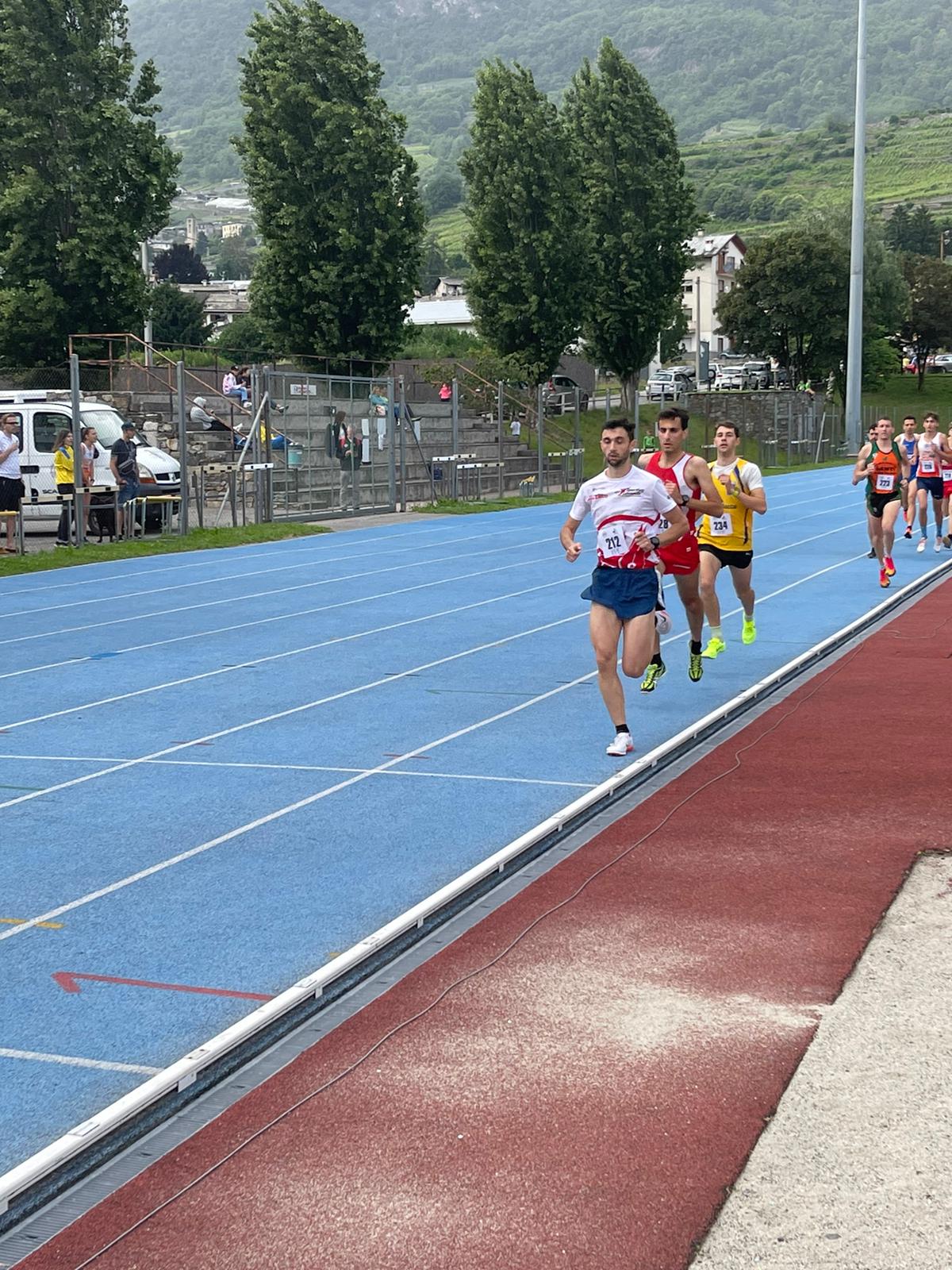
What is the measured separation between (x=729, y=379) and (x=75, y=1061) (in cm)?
9173

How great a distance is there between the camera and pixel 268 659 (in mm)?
13305

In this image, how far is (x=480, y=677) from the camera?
12281 mm

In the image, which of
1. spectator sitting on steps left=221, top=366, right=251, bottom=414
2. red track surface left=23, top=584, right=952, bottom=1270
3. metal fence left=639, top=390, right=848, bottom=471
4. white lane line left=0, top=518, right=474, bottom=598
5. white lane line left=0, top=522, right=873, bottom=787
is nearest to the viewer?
red track surface left=23, top=584, right=952, bottom=1270

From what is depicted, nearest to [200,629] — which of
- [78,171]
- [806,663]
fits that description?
[806,663]

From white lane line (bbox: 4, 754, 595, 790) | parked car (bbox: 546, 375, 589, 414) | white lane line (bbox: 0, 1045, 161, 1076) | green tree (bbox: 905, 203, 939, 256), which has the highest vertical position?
green tree (bbox: 905, 203, 939, 256)

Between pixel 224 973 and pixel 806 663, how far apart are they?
8053 millimetres

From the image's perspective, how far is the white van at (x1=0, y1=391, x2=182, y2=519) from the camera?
83.9 ft

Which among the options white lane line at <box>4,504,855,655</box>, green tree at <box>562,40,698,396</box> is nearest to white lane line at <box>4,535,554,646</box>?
white lane line at <box>4,504,855,655</box>

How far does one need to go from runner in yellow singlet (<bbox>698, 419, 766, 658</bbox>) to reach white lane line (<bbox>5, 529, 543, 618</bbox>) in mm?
6470

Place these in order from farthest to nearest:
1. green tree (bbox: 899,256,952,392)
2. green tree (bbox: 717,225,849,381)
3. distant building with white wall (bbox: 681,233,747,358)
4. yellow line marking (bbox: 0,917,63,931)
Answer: distant building with white wall (bbox: 681,233,747,358) → green tree (bbox: 899,256,952,392) → green tree (bbox: 717,225,849,381) → yellow line marking (bbox: 0,917,63,931)

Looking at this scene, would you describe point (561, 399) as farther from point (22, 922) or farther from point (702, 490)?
point (22, 922)

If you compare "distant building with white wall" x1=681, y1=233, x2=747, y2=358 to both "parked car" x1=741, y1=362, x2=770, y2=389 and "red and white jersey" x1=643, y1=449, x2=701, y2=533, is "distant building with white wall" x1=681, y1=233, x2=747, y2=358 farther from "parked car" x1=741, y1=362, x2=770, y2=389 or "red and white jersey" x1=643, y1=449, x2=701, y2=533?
"red and white jersey" x1=643, y1=449, x2=701, y2=533

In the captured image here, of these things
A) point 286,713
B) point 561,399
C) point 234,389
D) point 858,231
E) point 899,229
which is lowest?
point 286,713

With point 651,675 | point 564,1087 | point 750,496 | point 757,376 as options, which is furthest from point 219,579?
point 757,376
